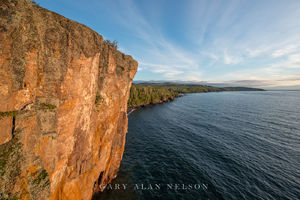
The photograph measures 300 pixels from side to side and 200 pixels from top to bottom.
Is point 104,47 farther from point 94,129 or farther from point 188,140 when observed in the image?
point 188,140

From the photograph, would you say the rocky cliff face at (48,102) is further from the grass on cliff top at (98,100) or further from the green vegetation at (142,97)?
the green vegetation at (142,97)

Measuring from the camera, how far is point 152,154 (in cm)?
3066

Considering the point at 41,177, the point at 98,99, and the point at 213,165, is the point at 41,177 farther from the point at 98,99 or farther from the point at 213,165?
the point at 213,165

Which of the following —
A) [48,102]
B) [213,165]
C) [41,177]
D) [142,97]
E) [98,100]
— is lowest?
[213,165]

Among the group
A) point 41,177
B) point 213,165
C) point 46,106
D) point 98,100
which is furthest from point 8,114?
point 213,165

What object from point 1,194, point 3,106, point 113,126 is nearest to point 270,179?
point 113,126

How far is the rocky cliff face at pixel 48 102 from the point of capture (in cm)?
691

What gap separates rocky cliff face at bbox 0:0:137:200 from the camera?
6914 millimetres

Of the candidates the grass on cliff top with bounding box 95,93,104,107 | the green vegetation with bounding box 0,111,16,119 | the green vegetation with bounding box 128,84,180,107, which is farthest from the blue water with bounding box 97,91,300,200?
the green vegetation with bounding box 128,84,180,107

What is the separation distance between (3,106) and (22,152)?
313 centimetres

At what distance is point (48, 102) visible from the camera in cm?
921

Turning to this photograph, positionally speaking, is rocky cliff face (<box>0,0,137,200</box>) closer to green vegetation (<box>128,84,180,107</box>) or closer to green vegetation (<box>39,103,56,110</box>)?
green vegetation (<box>39,103,56,110</box>)

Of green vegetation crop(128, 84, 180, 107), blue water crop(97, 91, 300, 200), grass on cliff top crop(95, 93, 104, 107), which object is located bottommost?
blue water crop(97, 91, 300, 200)

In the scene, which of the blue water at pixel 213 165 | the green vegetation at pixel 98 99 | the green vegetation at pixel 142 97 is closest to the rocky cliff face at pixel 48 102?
the green vegetation at pixel 98 99
